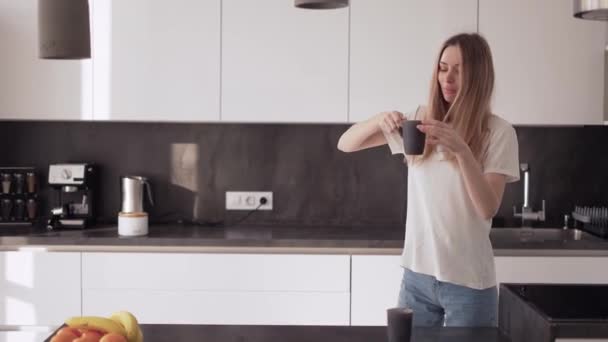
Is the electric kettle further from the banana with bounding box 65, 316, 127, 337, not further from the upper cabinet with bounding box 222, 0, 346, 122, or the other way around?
the banana with bounding box 65, 316, 127, 337

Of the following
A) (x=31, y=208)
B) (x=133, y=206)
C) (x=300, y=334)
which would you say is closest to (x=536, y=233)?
(x=133, y=206)

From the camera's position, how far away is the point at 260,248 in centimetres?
334

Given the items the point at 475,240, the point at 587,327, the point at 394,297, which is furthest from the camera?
the point at 394,297

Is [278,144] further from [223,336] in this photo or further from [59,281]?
[223,336]

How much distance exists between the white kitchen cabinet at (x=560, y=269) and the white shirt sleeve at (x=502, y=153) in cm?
101

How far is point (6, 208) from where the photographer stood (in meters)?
3.75

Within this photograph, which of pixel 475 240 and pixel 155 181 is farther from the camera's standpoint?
pixel 155 181

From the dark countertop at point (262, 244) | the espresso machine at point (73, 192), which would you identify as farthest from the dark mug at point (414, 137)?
the espresso machine at point (73, 192)

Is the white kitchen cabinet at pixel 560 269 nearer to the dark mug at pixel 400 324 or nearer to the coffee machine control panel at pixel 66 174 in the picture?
the dark mug at pixel 400 324

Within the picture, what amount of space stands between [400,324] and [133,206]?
2236 millimetres

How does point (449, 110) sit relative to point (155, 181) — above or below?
above

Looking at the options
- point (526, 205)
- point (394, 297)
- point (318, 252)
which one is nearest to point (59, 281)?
point (318, 252)

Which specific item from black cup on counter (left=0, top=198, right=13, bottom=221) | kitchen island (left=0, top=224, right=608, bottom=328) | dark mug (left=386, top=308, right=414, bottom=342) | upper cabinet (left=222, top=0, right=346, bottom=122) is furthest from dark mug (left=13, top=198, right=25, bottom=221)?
dark mug (left=386, top=308, right=414, bottom=342)

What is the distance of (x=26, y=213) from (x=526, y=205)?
244 cm
